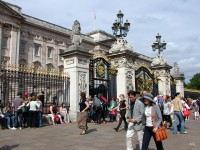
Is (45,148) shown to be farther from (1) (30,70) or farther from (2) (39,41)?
(2) (39,41)

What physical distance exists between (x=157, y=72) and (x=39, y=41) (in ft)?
93.1

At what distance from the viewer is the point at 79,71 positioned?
44.3 feet

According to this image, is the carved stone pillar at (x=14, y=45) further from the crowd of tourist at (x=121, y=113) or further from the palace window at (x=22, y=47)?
the crowd of tourist at (x=121, y=113)

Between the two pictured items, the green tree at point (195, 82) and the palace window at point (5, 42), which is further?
the green tree at point (195, 82)

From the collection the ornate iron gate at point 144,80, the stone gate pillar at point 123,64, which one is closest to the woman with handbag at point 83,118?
the stone gate pillar at point 123,64

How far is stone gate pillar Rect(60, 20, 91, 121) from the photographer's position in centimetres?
1321

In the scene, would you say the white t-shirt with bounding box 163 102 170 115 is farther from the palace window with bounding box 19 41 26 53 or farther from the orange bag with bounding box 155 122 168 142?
the palace window with bounding box 19 41 26 53

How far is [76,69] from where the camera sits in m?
13.3

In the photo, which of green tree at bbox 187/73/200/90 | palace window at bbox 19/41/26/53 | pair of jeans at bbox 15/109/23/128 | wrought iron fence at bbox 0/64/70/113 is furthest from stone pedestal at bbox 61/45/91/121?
green tree at bbox 187/73/200/90

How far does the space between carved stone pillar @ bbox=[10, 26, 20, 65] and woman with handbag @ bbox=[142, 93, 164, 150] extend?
117 ft

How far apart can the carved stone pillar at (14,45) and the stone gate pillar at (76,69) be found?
27.3 metres

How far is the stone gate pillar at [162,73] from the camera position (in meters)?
20.1

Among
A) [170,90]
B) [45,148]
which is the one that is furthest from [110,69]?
[45,148]

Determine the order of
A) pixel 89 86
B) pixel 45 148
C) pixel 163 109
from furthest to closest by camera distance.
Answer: pixel 89 86 < pixel 163 109 < pixel 45 148
